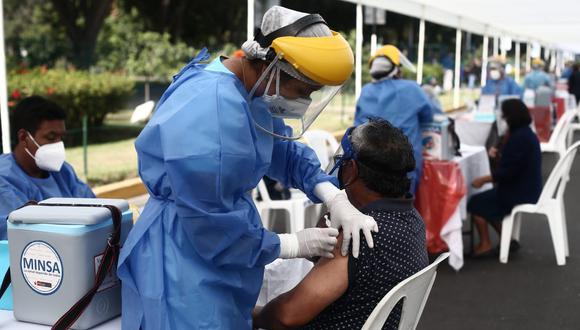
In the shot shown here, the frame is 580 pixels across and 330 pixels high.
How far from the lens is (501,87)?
969 cm

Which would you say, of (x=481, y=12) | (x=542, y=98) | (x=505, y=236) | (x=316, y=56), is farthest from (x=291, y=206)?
(x=481, y=12)

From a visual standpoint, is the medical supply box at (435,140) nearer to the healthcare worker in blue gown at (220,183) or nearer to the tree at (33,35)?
the healthcare worker in blue gown at (220,183)

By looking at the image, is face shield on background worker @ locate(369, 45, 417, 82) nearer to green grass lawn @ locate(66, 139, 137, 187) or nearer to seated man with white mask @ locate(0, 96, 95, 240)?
seated man with white mask @ locate(0, 96, 95, 240)

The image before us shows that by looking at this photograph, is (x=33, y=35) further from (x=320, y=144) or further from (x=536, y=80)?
(x=320, y=144)

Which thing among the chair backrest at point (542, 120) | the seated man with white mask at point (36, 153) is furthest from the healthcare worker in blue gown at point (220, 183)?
the chair backrest at point (542, 120)

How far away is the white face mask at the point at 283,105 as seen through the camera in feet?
5.56

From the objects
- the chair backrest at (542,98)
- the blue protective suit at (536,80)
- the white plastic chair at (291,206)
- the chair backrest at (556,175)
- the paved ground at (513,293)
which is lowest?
the paved ground at (513,293)

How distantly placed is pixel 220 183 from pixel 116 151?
8.76 metres

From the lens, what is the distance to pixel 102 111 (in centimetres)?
1111

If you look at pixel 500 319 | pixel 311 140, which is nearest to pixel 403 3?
pixel 311 140

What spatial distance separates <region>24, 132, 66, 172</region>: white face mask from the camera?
2.53m

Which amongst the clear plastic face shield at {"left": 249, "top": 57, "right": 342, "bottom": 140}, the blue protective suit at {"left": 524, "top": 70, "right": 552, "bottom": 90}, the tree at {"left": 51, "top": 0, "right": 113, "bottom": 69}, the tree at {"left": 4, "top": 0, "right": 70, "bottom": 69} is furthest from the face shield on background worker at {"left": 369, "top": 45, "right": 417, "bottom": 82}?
the tree at {"left": 4, "top": 0, "right": 70, "bottom": 69}

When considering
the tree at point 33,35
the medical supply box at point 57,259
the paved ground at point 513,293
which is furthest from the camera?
the tree at point 33,35

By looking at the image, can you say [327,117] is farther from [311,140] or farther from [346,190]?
[346,190]
